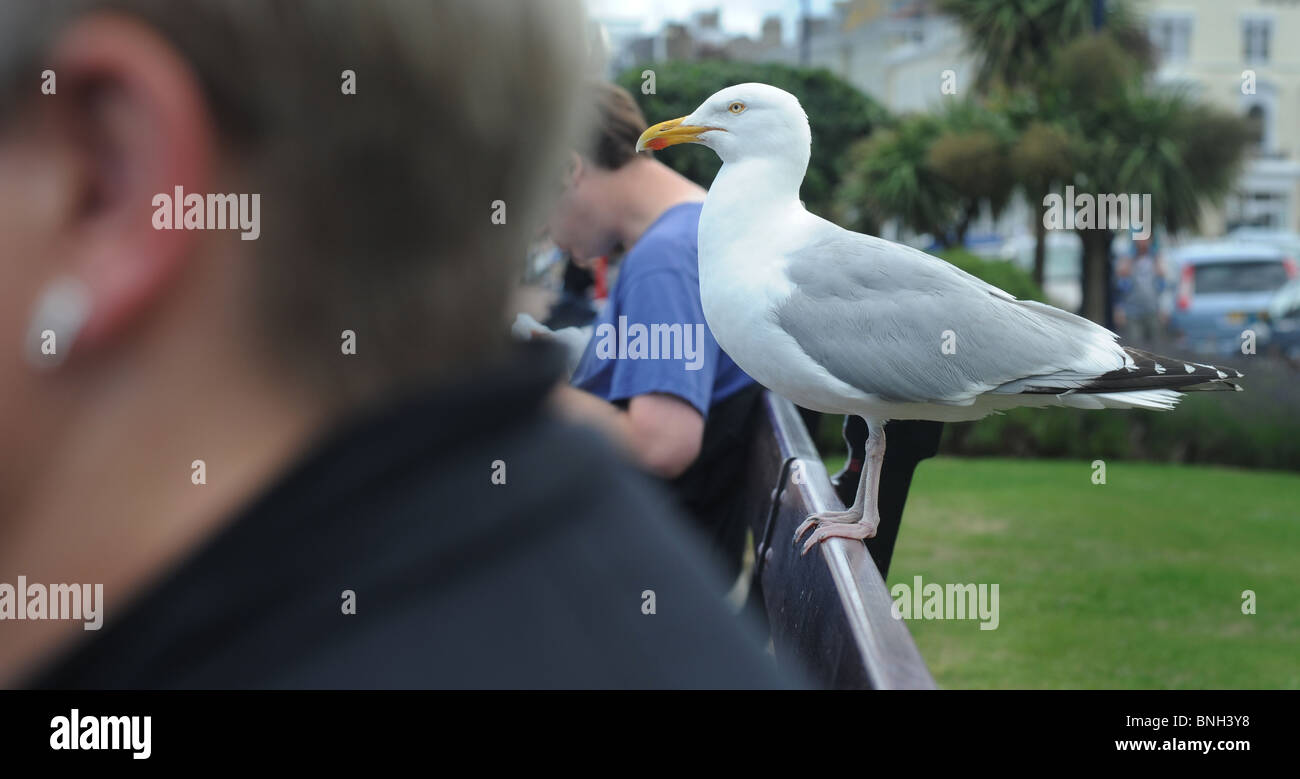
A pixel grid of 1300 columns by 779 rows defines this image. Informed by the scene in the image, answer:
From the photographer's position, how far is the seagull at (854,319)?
4.80 feet

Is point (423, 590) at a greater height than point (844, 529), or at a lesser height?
greater

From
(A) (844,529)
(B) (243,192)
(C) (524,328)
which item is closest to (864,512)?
(A) (844,529)

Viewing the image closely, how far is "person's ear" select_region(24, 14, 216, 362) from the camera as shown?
833mm

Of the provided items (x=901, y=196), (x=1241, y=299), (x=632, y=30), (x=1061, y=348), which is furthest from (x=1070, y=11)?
(x=1241, y=299)

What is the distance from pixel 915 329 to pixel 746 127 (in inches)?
12.5

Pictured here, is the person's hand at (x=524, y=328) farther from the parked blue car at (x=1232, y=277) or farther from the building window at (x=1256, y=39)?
the building window at (x=1256, y=39)

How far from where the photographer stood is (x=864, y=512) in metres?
1.63

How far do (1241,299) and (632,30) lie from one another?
19795 mm

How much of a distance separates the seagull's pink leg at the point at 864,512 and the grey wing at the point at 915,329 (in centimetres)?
9

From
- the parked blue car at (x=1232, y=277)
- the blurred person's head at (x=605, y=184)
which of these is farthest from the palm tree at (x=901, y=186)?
the parked blue car at (x=1232, y=277)

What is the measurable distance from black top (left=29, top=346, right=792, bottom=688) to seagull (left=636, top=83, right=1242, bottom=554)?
55cm

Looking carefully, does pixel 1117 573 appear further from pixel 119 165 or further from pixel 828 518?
pixel 119 165

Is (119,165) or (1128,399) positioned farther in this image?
(1128,399)
